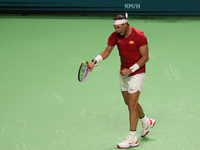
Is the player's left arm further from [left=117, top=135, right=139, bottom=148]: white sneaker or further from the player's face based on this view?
[left=117, top=135, right=139, bottom=148]: white sneaker

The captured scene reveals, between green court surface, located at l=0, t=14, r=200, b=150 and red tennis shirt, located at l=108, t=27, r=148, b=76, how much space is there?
128 cm

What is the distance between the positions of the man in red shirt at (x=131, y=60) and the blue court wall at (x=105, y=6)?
7955mm

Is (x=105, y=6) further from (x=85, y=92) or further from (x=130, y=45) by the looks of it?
(x=130, y=45)

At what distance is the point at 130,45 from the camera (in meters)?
4.57

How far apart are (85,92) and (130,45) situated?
2388 mm

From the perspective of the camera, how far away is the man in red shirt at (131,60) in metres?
4.53

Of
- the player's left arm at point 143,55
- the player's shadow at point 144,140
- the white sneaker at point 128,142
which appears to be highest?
the player's left arm at point 143,55

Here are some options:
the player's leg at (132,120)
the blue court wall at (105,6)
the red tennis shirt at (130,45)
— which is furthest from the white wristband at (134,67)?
the blue court wall at (105,6)

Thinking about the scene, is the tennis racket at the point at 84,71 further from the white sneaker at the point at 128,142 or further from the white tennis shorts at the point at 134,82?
the white sneaker at the point at 128,142

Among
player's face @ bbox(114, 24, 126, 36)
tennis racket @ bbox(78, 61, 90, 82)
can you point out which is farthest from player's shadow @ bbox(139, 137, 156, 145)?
player's face @ bbox(114, 24, 126, 36)

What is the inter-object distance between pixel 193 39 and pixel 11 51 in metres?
5.76

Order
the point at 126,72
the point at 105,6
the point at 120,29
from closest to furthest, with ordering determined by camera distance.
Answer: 1. the point at 120,29
2. the point at 126,72
3. the point at 105,6

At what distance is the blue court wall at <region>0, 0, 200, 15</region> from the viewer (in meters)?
12.3

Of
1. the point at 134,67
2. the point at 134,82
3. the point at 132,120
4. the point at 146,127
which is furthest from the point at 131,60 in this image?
the point at 146,127
